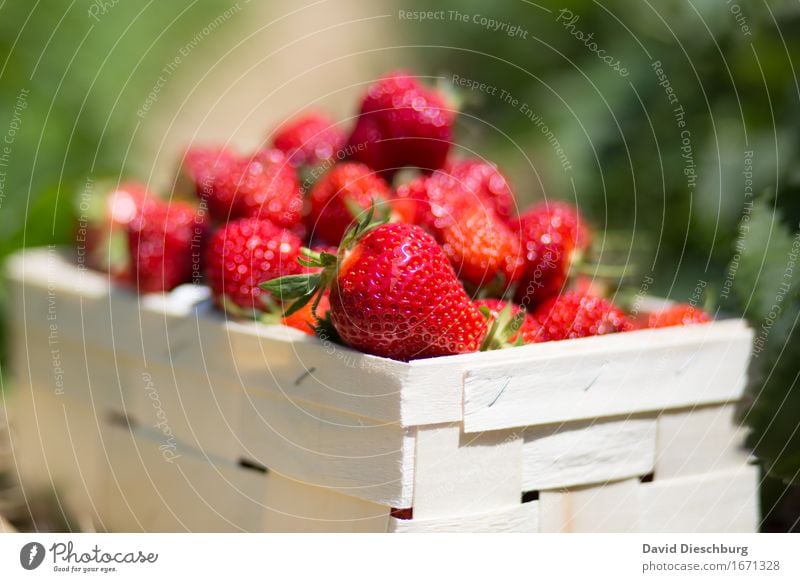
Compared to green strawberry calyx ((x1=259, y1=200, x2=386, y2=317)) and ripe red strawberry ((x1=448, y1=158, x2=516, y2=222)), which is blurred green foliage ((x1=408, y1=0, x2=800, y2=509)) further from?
green strawberry calyx ((x1=259, y1=200, x2=386, y2=317))

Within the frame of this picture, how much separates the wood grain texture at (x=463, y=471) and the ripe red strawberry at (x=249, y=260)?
159mm

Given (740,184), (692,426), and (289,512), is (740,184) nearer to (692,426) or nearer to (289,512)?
(692,426)

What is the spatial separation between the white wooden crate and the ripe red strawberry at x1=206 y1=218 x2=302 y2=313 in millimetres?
19

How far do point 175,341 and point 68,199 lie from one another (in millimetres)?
358

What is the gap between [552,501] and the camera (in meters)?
0.57

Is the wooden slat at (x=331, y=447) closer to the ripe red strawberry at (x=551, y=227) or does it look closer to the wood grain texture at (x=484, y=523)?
the wood grain texture at (x=484, y=523)

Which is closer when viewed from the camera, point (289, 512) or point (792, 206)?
point (289, 512)

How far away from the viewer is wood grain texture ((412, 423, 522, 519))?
20.2 inches

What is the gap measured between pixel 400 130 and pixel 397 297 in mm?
222
